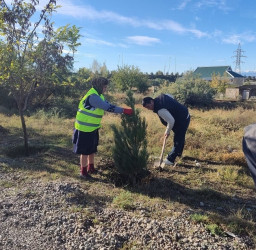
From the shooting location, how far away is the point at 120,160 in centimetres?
473

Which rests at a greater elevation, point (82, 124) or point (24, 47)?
point (24, 47)

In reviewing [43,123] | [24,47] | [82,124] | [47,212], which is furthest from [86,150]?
[43,123]

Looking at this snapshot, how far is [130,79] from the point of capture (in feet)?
85.1

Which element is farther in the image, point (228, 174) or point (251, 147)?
point (228, 174)

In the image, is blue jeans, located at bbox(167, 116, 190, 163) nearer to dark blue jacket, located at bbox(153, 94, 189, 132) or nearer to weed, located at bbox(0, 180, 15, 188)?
dark blue jacket, located at bbox(153, 94, 189, 132)

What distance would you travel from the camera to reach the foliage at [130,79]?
→ 85.3ft

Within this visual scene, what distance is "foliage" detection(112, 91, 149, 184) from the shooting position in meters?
4.57

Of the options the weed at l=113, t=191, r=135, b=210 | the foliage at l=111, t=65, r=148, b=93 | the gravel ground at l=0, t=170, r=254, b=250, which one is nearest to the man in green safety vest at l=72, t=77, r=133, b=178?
the gravel ground at l=0, t=170, r=254, b=250

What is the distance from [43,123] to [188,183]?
26.0ft

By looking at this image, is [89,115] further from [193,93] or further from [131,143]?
[193,93]

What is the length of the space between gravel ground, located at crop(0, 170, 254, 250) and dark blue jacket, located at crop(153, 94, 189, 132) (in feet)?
7.55

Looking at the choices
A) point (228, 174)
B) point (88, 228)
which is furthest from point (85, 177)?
point (228, 174)

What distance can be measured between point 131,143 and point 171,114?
134 centimetres

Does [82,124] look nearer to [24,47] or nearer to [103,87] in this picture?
[103,87]
